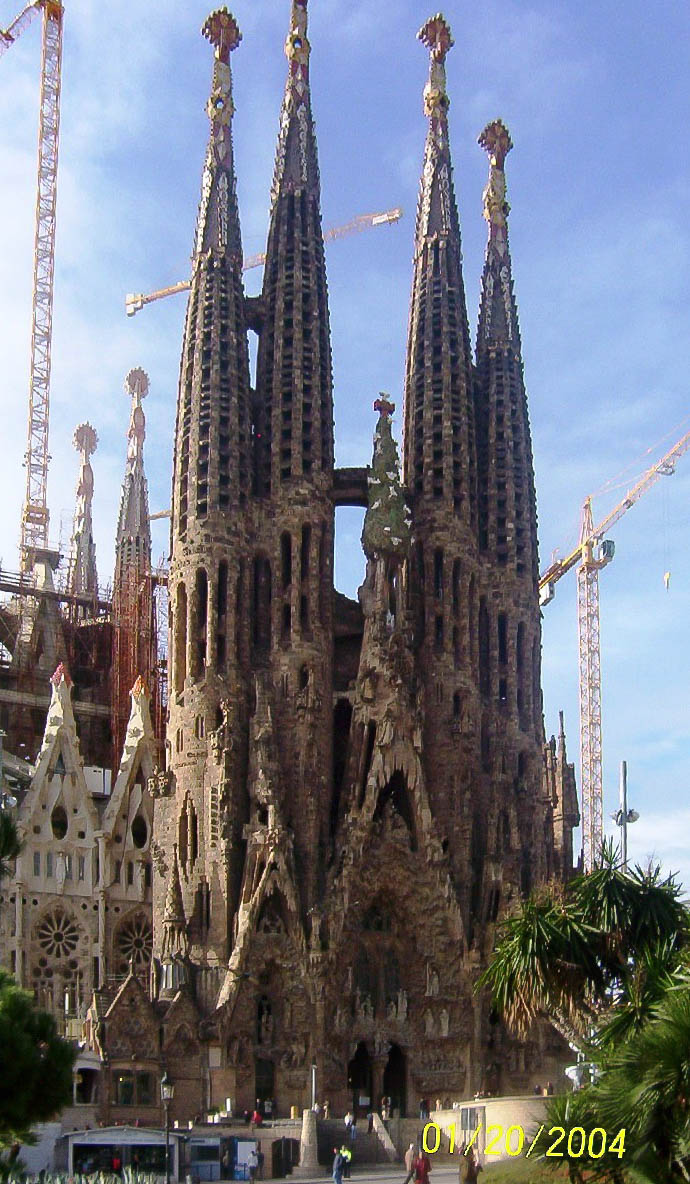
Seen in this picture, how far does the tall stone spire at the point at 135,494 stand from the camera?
104m

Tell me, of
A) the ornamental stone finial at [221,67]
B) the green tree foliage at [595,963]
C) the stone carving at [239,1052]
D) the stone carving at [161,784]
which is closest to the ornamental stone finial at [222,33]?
the ornamental stone finial at [221,67]

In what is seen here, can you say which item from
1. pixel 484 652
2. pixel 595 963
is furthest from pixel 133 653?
pixel 595 963

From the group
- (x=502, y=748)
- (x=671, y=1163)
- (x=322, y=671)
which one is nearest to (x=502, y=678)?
(x=502, y=748)

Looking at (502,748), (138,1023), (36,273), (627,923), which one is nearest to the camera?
(627,923)

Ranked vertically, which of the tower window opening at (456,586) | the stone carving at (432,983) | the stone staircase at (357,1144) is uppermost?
the tower window opening at (456,586)

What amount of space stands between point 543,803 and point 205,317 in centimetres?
2373

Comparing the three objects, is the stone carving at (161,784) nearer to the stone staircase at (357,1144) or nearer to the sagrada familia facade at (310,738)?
the sagrada familia facade at (310,738)

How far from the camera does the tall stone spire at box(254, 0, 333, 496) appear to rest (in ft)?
246

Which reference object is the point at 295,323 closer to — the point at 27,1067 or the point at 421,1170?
the point at 421,1170

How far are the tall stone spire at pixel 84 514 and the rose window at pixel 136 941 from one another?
34.7m

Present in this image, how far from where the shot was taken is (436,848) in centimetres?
7119

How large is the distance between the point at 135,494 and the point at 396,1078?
47.1m

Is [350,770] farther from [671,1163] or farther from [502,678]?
[671,1163]

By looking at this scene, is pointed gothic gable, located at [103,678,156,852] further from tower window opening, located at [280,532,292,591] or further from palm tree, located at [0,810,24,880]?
palm tree, located at [0,810,24,880]
